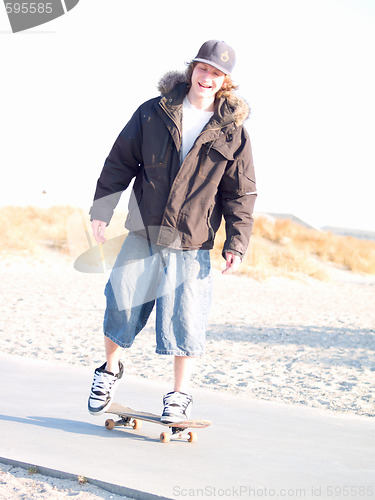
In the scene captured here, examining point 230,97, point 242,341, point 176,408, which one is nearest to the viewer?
point 176,408

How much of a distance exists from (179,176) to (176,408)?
3.81ft

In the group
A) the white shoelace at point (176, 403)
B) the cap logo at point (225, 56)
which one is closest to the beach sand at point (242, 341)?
the white shoelace at point (176, 403)

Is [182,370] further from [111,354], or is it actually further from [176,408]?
[111,354]

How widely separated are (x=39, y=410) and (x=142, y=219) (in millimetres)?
1326

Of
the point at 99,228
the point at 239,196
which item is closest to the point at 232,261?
the point at 239,196

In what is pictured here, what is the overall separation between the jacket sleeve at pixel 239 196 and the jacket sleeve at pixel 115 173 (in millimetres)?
490

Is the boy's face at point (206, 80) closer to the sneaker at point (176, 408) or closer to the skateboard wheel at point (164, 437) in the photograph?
the sneaker at point (176, 408)

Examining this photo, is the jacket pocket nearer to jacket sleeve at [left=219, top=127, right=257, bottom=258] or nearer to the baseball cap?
jacket sleeve at [left=219, top=127, right=257, bottom=258]

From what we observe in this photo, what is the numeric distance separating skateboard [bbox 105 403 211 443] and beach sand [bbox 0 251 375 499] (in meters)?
0.74

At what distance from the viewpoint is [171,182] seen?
11.2 ft

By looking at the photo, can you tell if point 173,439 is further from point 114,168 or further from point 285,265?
point 285,265

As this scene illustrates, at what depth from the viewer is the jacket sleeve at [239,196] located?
348 centimetres

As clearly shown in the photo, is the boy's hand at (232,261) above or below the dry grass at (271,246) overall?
above

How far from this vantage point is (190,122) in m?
3.49
